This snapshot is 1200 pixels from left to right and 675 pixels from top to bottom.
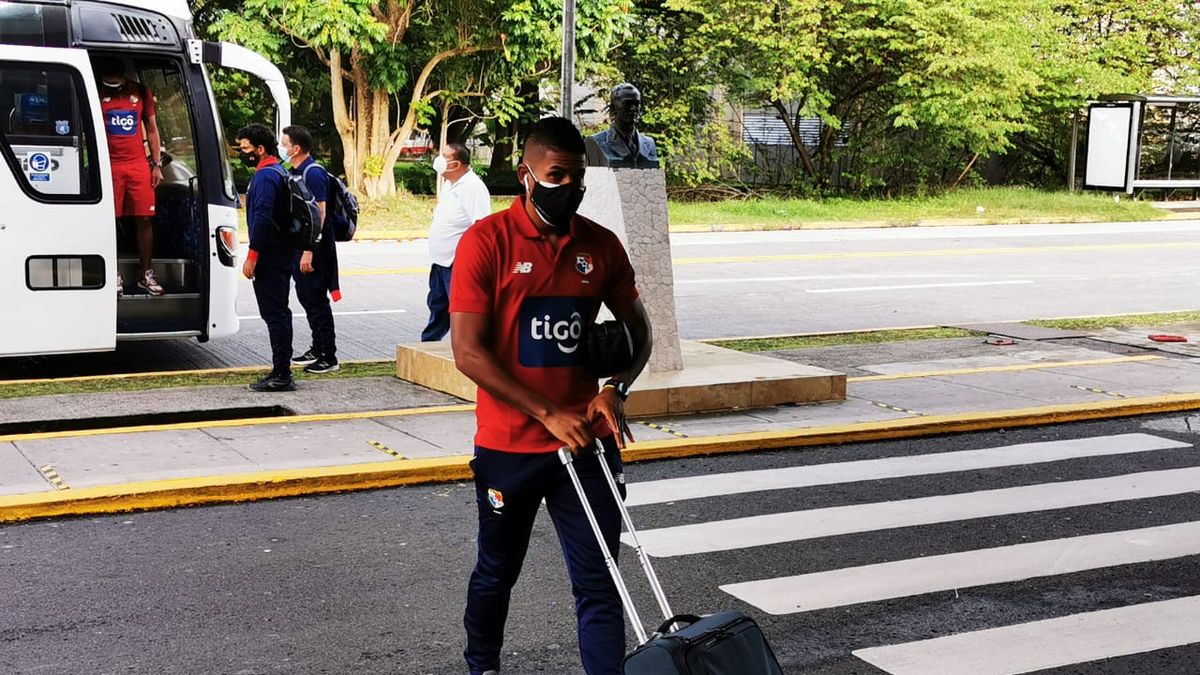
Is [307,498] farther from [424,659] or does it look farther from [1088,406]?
[1088,406]

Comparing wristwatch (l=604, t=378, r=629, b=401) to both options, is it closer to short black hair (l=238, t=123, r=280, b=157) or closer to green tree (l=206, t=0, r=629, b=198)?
short black hair (l=238, t=123, r=280, b=157)

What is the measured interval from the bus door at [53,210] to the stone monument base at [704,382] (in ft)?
7.91

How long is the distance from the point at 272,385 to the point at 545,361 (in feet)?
20.6

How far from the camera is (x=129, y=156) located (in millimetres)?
11867

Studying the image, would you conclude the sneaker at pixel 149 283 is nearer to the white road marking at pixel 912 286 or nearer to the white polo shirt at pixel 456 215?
the white polo shirt at pixel 456 215

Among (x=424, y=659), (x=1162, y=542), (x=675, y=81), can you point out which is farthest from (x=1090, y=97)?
(x=424, y=659)

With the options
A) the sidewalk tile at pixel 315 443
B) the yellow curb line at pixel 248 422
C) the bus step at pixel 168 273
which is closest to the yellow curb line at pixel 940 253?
the bus step at pixel 168 273

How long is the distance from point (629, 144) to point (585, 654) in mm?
6284

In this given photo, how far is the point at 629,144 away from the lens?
10250mm

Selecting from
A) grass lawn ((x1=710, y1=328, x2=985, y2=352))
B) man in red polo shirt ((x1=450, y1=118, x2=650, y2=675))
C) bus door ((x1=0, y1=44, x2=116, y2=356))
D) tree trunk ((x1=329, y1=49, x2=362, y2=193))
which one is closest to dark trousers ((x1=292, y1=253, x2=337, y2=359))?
bus door ((x1=0, y1=44, x2=116, y2=356))

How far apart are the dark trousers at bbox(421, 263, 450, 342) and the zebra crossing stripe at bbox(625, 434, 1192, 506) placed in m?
3.75

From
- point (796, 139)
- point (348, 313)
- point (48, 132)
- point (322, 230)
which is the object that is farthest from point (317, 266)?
point (796, 139)

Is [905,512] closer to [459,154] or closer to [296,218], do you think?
[296,218]

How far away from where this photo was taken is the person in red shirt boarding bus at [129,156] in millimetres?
11797
